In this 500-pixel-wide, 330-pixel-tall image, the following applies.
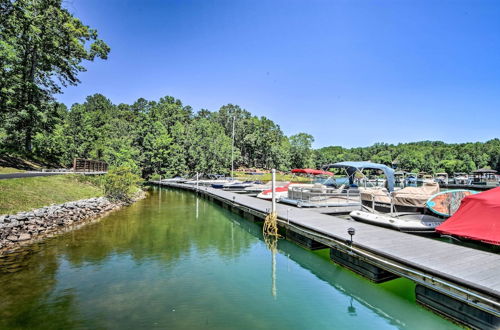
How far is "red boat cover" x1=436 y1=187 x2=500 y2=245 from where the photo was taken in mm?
7641

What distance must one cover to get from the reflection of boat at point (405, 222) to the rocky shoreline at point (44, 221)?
13.9 metres

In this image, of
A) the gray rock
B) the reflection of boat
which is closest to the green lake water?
the gray rock

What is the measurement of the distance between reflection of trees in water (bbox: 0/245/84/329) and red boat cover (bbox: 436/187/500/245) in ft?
33.3

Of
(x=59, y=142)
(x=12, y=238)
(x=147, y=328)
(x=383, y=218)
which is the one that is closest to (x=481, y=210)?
(x=383, y=218)

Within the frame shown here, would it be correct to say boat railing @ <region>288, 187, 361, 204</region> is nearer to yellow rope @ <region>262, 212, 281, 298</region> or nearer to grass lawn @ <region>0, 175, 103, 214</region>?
yellow rope @ <region>262, 212, 281, 298</region>

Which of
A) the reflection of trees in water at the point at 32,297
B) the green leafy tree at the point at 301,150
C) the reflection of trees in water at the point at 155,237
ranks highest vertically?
the green leafy tree at the point at 301,150

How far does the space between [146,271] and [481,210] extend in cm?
1027

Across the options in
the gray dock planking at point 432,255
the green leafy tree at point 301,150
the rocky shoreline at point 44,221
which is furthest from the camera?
the green leafy tree at point 301,150

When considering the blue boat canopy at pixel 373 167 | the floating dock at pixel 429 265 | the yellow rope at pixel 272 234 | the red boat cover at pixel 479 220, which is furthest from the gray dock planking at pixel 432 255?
the blue boat canopy at pixel 373 167

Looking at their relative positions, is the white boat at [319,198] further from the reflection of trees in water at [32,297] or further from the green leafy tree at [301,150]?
the green leafy tree at [301,150]

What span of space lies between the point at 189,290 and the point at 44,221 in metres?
10.7

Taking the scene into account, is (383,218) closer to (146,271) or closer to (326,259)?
(326,259)

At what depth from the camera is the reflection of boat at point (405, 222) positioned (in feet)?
34.4

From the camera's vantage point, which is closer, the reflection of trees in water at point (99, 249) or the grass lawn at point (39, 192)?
the reflection of trees in water at point (99, 249)
